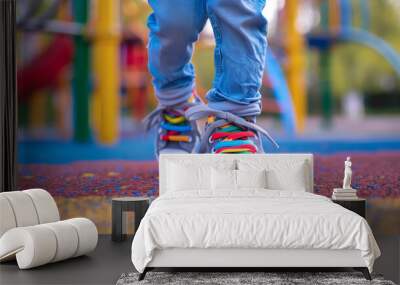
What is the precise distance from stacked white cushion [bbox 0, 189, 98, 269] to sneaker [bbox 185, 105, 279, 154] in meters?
1.50

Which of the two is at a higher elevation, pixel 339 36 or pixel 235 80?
pixel 339 36

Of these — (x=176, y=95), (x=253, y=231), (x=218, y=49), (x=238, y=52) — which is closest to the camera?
(x=253, y=231)

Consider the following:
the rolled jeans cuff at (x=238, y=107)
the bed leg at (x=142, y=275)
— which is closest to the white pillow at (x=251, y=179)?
the rolled jeans cuff at (x=238, y=107)

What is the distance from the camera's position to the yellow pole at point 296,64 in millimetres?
6410

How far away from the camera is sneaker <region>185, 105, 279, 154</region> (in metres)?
6.08

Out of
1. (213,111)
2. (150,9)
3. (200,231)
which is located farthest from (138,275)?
(150,9)

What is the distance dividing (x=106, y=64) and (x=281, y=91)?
1.70 meters

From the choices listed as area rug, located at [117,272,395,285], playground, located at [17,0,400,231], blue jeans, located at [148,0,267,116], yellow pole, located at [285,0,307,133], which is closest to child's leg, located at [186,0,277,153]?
blue jeans, located at [148,0,267,116]

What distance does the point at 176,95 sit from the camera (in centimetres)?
625

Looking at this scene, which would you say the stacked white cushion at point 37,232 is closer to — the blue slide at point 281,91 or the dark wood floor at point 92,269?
the dark wood floor at point 92,269

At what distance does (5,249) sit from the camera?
4.78 meters

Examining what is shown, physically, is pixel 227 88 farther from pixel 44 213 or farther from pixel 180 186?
pixel 44 213

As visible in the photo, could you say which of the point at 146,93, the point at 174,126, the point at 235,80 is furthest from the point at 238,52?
the point at 146,93

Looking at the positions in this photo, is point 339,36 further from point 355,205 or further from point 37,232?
point 37,232
